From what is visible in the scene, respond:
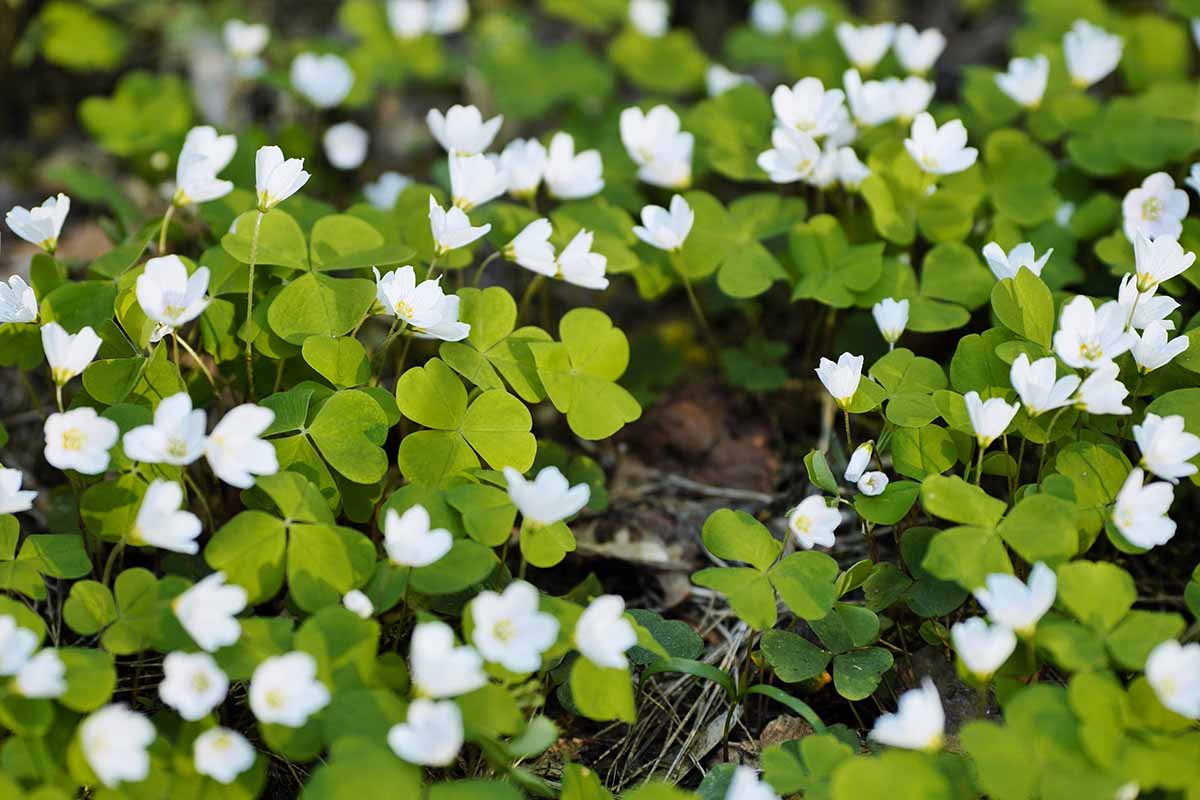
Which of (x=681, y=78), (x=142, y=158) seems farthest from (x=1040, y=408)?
(x=142, y=158)

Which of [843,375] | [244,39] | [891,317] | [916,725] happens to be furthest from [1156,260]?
[244,39]

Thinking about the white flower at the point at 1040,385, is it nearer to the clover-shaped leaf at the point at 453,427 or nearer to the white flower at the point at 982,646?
the white flower at the point at 982,646

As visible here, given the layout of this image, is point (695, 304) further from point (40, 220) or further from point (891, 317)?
point (40, 220)

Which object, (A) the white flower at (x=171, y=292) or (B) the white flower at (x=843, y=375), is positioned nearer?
(A) the white flower at (x=171, y=292)

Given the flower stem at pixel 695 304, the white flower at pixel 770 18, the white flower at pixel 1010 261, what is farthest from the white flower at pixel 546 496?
the white flower at pixel 770 18

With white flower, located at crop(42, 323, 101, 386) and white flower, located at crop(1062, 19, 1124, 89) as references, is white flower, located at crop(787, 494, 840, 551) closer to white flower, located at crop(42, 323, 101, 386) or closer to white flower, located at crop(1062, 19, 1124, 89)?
white flower, located at crop(42, 323, 101, 386)

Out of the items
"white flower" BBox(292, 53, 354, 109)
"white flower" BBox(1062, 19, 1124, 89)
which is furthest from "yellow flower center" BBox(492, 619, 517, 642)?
"white flower" BBox(1062, 19, 1124, 89)

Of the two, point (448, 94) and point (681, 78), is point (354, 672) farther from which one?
point (448, 94)
